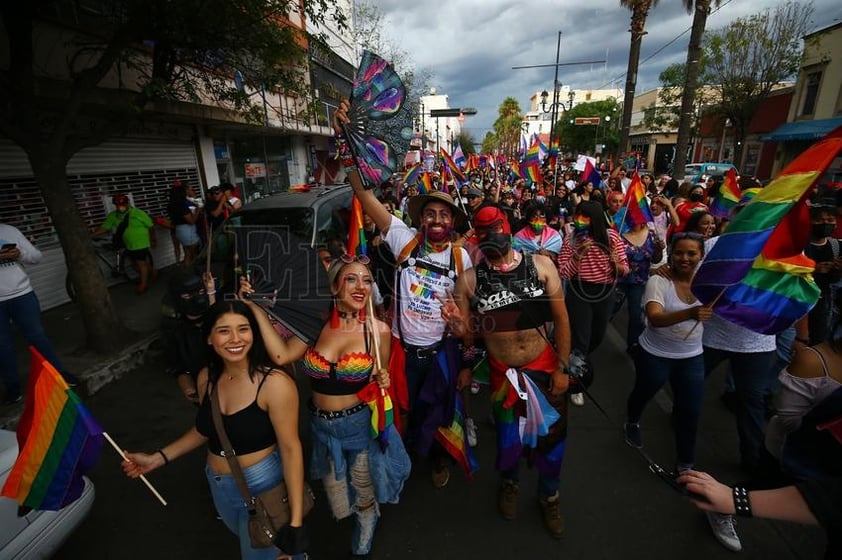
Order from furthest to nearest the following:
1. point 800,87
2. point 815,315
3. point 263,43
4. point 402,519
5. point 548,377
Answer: point 800,87 → point 263,43 → point 815,315 → point 402,519 → point 548,377

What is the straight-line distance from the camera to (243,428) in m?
1.82

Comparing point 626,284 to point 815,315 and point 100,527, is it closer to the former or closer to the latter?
point 815,315


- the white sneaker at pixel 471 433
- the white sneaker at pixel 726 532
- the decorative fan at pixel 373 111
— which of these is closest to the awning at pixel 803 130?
the white sneaker at pixel 726 532

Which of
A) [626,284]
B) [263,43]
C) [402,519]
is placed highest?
[263,43]

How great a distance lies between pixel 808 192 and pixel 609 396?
2.76 meters

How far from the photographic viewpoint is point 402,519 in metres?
2.75

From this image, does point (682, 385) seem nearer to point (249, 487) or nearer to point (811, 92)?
point (249, 487)

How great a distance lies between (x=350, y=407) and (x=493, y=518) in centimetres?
138

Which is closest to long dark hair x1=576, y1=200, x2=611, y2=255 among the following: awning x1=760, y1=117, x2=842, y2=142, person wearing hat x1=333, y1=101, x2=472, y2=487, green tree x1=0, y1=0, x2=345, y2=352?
person wearing hat x1=333, y1=101, x2=472, y2=487

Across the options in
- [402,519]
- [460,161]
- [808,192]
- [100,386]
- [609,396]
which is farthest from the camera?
[460,161]

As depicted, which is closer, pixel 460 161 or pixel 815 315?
pixel 815 315

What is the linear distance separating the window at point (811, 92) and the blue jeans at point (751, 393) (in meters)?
27.7

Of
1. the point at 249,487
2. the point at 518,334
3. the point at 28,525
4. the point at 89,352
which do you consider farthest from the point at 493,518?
the point at 89,352

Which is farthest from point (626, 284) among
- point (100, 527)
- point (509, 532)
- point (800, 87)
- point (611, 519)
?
point (800, 87)
